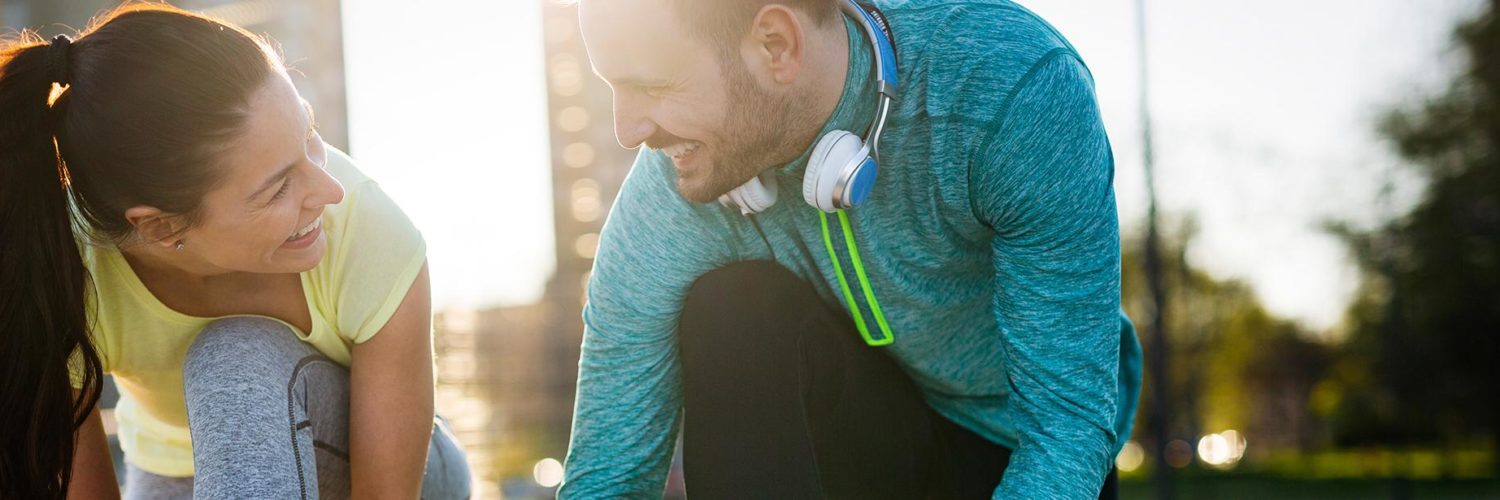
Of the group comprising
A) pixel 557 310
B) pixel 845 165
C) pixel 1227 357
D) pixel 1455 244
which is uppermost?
pixel 845 165

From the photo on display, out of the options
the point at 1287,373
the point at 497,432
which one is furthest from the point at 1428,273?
the point at 497,432

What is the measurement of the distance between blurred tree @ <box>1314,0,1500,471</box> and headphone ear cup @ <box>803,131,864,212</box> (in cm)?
1938

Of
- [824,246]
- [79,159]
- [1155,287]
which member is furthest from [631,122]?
[1155,287]

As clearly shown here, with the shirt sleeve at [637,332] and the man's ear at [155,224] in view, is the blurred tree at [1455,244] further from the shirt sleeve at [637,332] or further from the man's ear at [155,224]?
the man's ear at [155,224]

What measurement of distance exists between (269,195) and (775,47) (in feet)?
2.37

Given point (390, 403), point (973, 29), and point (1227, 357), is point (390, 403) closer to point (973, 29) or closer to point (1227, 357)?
point (973, 29)

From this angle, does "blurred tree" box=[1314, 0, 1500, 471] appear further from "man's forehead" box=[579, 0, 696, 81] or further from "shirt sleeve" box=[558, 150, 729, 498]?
"man's forehead" box=[579, 0, 696, 81]

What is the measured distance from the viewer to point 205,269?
199 cm

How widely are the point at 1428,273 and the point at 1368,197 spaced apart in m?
1.66

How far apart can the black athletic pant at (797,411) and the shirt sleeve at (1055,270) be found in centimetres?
27

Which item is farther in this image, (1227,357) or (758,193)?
(1227,357)

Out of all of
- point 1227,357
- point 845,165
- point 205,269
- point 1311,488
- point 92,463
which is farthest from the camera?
point 1227,357

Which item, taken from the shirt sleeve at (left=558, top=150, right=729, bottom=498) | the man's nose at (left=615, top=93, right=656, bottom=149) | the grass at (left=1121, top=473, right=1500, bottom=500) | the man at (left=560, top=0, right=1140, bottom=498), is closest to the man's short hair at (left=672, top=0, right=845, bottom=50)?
the man at (left=560, top=0, right=1140, bottom=498)

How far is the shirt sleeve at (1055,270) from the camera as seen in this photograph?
6.06ft
